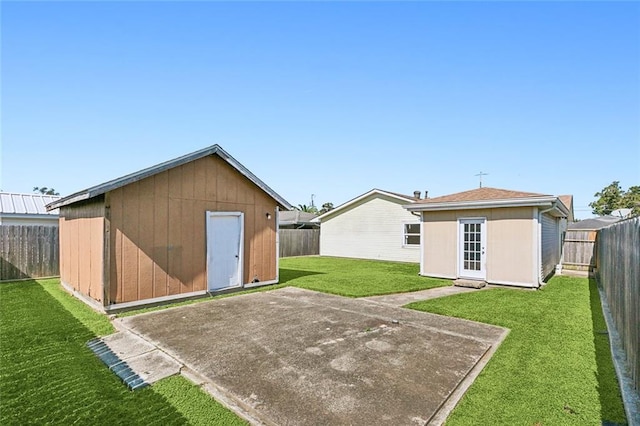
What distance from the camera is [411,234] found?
16.6m

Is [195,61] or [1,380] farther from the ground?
[195,61]

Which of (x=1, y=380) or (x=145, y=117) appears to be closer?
(x=1, y=380)

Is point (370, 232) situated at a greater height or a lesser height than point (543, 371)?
A: greater

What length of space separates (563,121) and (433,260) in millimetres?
7542

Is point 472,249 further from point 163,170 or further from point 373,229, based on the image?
point 163,170

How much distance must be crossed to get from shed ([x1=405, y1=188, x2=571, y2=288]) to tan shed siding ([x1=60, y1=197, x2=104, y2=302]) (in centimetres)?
931

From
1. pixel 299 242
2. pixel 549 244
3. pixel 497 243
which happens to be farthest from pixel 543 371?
pixel 299 242

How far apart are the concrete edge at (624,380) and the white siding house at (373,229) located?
11.4m

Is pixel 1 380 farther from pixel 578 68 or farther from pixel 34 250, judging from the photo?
pixel 578 68

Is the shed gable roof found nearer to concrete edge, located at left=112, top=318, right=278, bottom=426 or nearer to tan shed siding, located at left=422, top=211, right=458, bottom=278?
tan shed siding, located at left=422, top=211, right=458, bottom=278

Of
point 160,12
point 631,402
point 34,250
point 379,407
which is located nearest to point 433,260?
point 631,402

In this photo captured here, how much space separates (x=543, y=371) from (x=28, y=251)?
1379 centimetres

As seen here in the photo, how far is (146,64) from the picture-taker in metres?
8.49

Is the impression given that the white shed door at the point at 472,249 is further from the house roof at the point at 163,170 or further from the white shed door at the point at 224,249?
the white shed door at the point at 224,249
